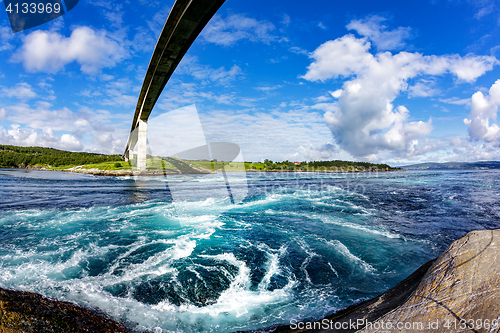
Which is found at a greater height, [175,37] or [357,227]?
[175,37]

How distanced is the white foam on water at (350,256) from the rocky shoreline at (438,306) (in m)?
3.48

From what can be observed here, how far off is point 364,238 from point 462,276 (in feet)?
24.2

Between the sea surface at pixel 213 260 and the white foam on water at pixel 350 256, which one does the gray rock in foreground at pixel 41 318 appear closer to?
A: the sea surface at pixel 213 260

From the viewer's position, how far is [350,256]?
7312mm

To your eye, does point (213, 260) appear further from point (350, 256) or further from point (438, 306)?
point (438, 306)

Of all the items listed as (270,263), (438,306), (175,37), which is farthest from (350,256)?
(175,37)

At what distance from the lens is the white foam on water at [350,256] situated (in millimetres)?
6465

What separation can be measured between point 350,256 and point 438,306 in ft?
18.2

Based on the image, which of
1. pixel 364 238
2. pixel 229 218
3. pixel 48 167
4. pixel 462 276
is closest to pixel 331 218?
pixel 364 238

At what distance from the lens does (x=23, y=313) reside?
257cm

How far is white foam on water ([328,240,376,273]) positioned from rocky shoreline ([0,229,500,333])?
137 inches

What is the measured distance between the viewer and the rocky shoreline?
2.02 m

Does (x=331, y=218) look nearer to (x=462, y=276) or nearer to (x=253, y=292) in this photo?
(x=253, y=292)

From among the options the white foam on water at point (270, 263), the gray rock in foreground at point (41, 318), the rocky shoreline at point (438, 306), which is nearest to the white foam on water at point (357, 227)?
the white foam on water at point (270, 263)
